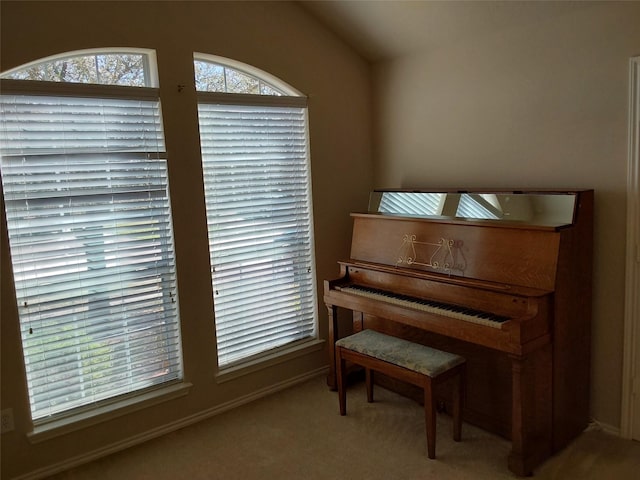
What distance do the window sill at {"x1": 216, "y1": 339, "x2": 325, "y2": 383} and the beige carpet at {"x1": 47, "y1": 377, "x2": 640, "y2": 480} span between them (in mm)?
235

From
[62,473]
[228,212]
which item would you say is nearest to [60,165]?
[228,212]

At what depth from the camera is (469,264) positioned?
2.79 m

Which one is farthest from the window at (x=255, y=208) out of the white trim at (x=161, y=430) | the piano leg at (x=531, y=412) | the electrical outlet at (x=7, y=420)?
the piano leg at (x=531, y=412)

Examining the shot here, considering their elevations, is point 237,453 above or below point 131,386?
below

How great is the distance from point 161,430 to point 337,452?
1.02 m

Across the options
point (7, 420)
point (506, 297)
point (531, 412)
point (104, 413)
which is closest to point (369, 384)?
point (531, 412)

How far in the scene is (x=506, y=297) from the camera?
2543mm

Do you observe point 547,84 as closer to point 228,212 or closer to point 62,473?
point 228,212

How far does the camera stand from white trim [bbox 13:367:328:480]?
2.70 meters

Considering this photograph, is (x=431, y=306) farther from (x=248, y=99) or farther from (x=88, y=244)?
(x=88, y=244)

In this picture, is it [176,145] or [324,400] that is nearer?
[176,145]

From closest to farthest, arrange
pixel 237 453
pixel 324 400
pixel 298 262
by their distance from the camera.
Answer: pixel 237 453 → pixel 324 400 → pixel 298 262

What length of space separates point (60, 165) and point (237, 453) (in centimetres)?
170

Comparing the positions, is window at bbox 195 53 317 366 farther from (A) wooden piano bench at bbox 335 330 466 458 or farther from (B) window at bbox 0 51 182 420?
(A) wooden piano bench at bbox 335 330 466 458
